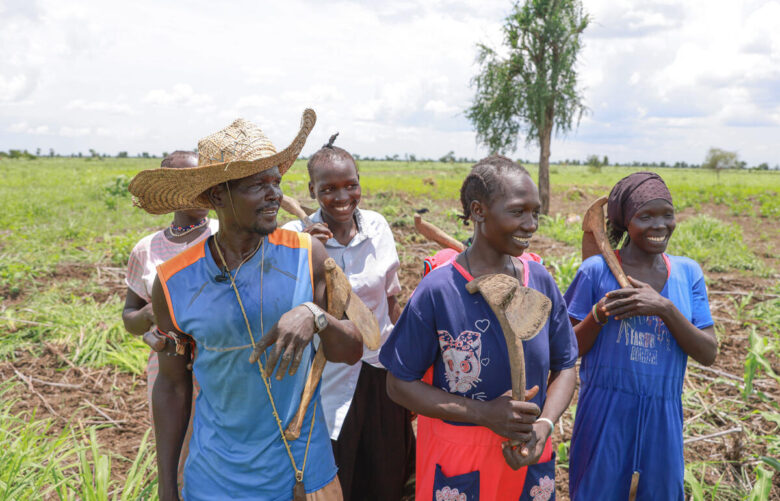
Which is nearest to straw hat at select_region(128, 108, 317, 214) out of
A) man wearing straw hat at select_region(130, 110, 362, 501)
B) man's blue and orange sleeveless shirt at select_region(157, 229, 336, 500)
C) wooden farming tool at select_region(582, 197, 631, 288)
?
man wearing straw hat at select_region(130, 110, 362, 501)

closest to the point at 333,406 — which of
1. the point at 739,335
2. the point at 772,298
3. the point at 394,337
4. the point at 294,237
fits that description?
the point at 394,337

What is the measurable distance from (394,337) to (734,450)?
2309 millimetres

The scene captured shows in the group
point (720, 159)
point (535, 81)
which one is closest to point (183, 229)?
point (535, 81)

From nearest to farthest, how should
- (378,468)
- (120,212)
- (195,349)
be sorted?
(195,349), (378,468), (120,212)

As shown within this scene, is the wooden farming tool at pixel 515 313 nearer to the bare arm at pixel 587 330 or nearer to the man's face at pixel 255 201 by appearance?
the bare arm at pixel 587 330

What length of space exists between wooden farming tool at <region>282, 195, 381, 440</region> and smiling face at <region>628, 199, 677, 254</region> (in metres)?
1.03

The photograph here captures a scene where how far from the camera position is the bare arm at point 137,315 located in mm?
1957

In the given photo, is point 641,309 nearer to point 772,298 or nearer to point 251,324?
point 251,324

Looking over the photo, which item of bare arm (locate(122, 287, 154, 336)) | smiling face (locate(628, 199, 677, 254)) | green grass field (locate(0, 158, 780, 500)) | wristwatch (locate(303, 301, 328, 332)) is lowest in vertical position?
green grass field (locate(0, 158, 780, 500))

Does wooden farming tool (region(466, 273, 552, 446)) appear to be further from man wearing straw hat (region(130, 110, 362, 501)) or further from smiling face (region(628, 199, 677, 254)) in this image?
smiling face (region(628, 199, 677, 254))

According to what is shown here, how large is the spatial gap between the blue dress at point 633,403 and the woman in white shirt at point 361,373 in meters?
0.82

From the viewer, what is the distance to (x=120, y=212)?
12602 mm

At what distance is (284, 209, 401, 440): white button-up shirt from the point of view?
2150mm

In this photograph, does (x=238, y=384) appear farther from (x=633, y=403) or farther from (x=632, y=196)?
(x=632, y=196)
